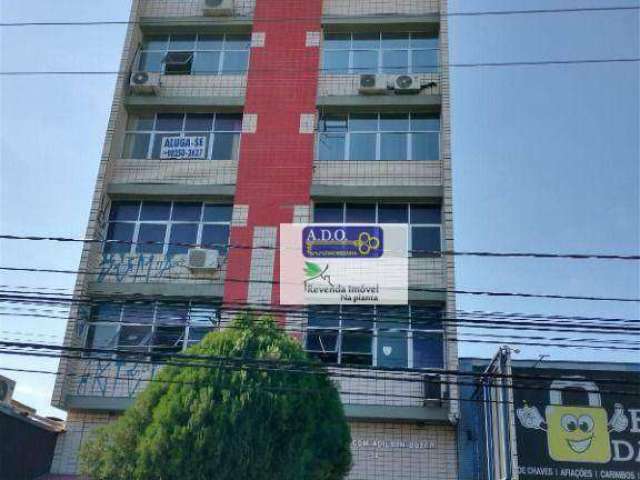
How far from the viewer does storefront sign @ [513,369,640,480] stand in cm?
1327

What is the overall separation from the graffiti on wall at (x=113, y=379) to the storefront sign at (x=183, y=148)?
5.57 metres

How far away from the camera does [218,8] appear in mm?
19391

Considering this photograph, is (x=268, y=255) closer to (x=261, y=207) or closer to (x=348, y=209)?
(x=261, y=207)

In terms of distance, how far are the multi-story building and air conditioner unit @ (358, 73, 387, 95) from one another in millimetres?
58

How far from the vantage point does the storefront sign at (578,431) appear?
13.3 meters

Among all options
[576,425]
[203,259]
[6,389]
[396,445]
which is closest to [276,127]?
[203,259]

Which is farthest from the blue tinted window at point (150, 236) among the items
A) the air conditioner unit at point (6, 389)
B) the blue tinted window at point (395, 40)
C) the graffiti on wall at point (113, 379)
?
the blue tinted window at point (395, 40)

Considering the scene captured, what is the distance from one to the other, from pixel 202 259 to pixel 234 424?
A: 22.4ft

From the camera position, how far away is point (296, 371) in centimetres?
1055

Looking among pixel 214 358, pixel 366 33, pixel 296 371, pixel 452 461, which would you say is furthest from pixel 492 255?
pixel 366 33

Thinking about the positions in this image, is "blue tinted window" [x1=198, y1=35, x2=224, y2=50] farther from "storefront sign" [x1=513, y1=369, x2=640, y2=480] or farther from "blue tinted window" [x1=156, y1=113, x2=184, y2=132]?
"storefront sign" [x1=513, y1=369, x2=640, y2=480]

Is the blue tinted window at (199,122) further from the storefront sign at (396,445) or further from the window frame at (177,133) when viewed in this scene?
the storefront sign at (396,445)

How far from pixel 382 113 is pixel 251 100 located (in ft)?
11.3

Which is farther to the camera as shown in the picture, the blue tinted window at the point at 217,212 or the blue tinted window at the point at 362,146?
the blue tinted window at the point at 362,146
